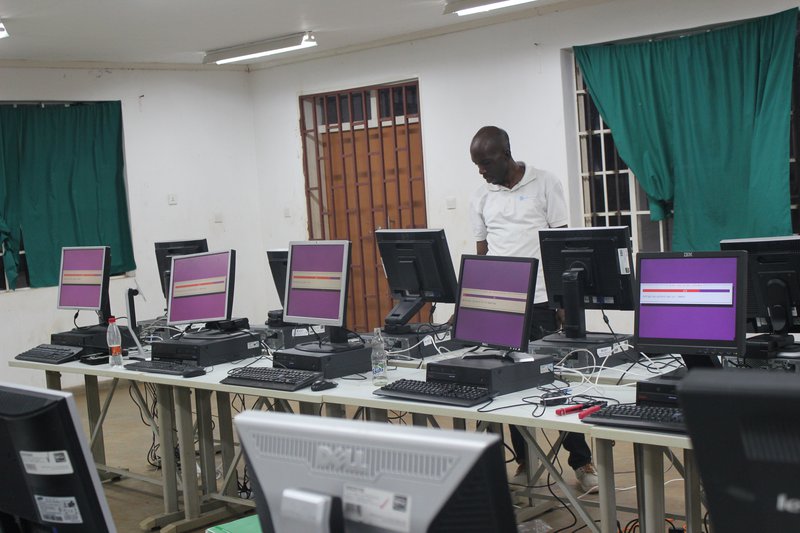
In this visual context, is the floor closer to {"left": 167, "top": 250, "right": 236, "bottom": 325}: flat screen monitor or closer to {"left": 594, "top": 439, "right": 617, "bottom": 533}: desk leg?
{"left": 594, "top": 439, "right": 617, "bottom": 533}: desk leg

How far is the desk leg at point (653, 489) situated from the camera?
9.38 ft

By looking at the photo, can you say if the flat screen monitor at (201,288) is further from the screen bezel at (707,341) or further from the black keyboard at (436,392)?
the screen bezel at (707,341)

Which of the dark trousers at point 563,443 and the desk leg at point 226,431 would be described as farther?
the desk leg at point 226,431

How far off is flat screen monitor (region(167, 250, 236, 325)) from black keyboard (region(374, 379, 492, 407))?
4.36 ft

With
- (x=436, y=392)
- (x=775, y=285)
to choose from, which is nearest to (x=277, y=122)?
(x=436, y=392)

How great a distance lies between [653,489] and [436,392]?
0.84 meters

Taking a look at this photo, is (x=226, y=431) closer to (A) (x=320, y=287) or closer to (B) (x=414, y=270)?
(A) (x=320, y=287)

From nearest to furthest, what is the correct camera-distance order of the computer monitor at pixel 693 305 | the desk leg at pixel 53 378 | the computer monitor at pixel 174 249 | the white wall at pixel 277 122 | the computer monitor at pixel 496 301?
the computer monitor at pixel 693 305
the computer monitor at pixel 496 301
the desk leg at pixel 53 378
the computer monitor at pixel 174 249
the white wall at pixel 277 122

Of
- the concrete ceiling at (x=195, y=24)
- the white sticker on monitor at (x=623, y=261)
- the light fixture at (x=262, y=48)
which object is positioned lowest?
the white sticker on monitor at (x=623, y=261)

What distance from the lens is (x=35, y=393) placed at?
66.9 inches

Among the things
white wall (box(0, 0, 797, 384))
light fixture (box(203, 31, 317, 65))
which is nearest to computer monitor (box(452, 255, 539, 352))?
→ white wall (box(0, 0, 797, 384))

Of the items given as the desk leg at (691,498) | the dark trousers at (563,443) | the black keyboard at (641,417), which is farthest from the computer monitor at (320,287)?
the desk leg at (691,498)

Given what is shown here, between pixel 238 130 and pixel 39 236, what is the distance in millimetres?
2108

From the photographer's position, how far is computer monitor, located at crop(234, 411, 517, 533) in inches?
47.0
